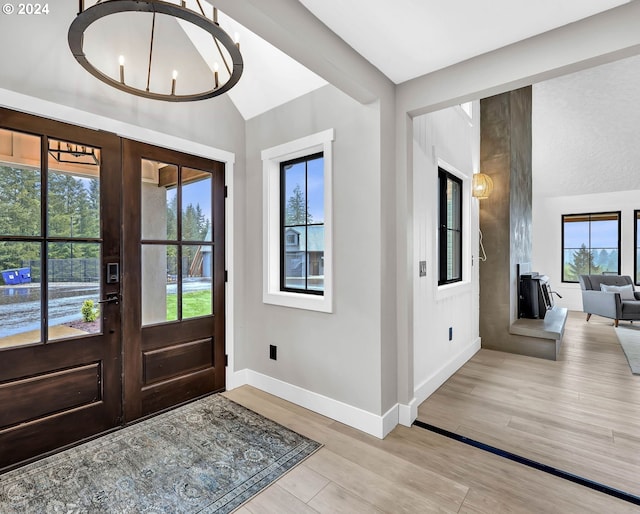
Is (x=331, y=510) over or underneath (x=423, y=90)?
underneath

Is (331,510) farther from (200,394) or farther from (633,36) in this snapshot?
(633,36)

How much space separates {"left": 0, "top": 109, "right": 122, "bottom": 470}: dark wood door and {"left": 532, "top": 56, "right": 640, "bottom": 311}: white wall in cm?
597

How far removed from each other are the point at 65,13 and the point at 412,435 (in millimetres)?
3676

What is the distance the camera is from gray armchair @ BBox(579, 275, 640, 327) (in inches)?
212

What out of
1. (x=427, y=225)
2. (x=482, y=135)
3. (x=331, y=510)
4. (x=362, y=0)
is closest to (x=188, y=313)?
(x=331, y=510)

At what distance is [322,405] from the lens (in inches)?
102

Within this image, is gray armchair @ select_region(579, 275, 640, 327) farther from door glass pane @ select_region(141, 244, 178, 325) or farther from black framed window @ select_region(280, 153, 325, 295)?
door glass pane @ select_region(141, 244, 178, 325)

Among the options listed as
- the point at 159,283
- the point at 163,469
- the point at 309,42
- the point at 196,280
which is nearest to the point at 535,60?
the point at 309,42

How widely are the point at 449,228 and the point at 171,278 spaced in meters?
2.87

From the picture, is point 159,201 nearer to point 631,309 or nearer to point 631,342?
point 631,342

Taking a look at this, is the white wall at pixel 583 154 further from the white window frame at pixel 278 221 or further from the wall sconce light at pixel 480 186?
the white window frame at pixel 278 221

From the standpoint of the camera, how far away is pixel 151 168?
2.59 m

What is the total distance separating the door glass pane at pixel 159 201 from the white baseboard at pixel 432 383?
2.29 m

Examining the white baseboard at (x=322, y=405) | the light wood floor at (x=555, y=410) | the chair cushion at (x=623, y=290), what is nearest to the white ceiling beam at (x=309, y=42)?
the white baseboard at (x=322, y=405)
